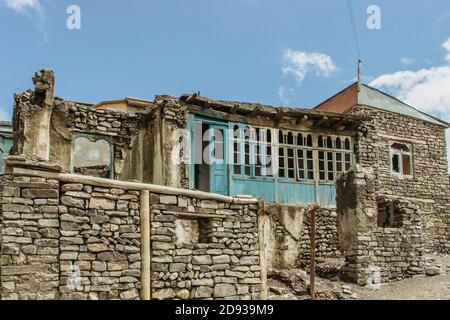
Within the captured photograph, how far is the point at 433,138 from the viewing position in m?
19.6

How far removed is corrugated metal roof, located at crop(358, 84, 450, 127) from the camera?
18781 millimetres

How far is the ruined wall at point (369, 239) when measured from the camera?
39.2 feet

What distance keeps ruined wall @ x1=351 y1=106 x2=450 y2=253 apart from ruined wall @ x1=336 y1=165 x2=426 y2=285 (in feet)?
15.6

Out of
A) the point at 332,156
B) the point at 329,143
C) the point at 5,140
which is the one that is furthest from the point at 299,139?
the point at 5,140

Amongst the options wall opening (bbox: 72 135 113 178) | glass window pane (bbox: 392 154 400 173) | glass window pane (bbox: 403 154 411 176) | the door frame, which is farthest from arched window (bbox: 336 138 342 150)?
wall opening (bbox: 72 135 113 178)

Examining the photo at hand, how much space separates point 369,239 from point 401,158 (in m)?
7.61

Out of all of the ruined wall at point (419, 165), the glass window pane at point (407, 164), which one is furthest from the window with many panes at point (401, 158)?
the ruined wall at point (419, 165)

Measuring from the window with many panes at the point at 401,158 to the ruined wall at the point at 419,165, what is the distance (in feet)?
0.60

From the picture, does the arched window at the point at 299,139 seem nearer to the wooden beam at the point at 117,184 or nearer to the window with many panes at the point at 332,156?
the window with many panes at the point at 332,156

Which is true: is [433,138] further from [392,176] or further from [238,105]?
[238,105]

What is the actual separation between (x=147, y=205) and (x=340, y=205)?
20.2 ft

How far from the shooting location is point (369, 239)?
1214 cm

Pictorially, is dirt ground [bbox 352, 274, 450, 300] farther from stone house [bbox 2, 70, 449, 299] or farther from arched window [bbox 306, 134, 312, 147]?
arched window [bbox 306, 134, 312, 147]

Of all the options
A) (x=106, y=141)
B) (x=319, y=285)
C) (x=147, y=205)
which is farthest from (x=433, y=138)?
(x=147, y=205)
